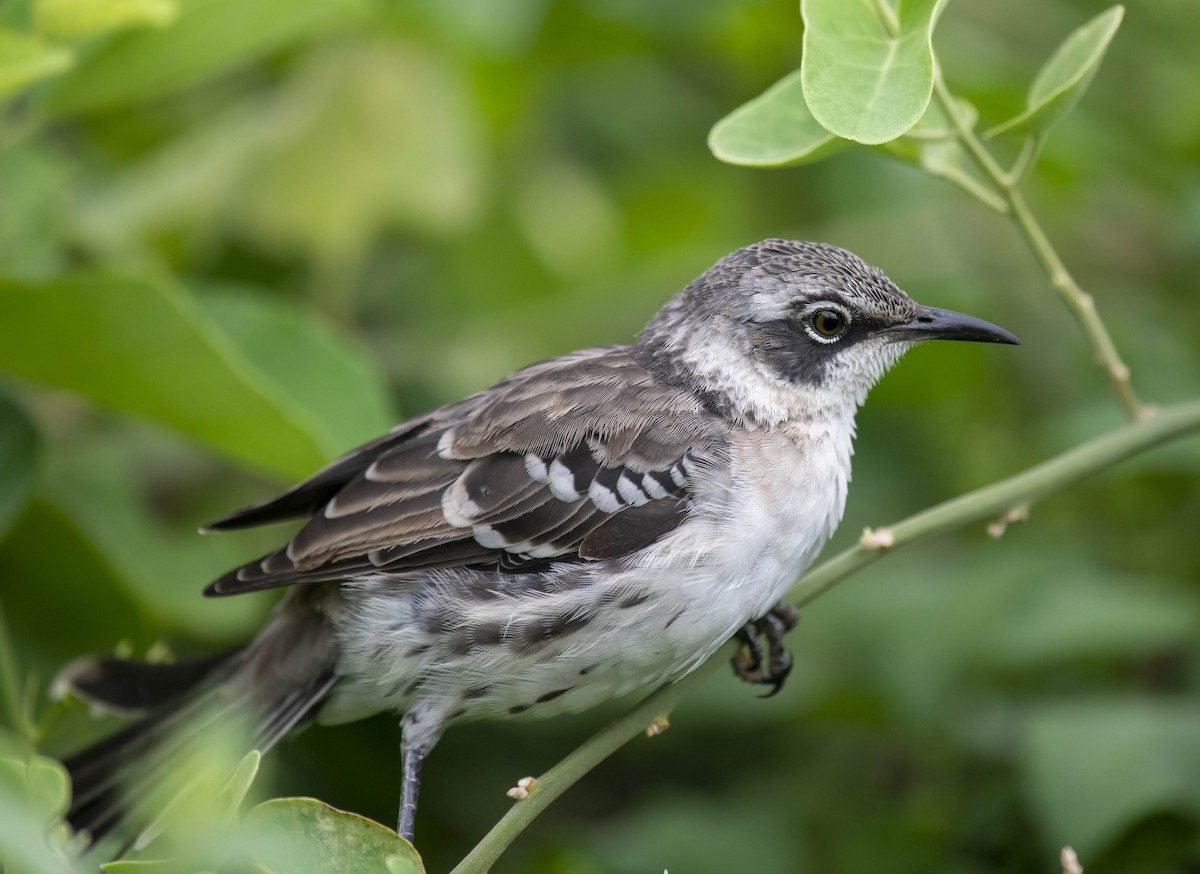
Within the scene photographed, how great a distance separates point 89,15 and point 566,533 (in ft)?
6.18

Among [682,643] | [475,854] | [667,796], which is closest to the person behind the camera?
[475,854]

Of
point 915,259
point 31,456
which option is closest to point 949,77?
point 915,259

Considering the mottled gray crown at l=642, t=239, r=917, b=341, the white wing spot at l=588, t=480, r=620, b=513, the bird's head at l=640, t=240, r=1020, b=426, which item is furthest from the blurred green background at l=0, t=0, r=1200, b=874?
the mottled gray crown at l=642, t=239, r=917, b=341

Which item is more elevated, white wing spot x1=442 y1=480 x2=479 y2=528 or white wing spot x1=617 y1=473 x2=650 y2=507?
white wing spot x1=442 y1=480 x2=479 y2=528

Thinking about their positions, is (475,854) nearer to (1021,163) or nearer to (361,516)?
(361,516)

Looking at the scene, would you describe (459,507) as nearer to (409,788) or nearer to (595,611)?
(595,611)

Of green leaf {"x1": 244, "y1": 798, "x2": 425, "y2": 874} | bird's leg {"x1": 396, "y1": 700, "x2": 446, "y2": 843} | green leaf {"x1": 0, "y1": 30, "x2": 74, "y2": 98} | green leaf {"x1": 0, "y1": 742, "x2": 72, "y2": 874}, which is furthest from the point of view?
bird's leg {"x1": 396, "y1": 700, "x2": 446, "y2": 843}

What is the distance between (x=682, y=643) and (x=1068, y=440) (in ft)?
6.72

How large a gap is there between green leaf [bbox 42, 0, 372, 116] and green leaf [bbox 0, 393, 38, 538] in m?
0.99

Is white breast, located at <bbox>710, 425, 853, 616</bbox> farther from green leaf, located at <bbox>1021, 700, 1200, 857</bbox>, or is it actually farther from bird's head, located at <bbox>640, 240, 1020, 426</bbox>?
green leaf, located at <bbox>1021, 700, 1200, 857</bbox>

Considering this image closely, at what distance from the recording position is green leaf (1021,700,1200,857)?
3.96 metres

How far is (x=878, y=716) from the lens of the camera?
4.72 meters

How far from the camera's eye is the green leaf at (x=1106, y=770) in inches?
156

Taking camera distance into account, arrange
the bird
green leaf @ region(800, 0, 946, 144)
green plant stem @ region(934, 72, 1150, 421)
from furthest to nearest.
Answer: the bird, green plant stem @ region(934, 72, 1150, 421), green leaf @ region(800, 0, 946, 144)
